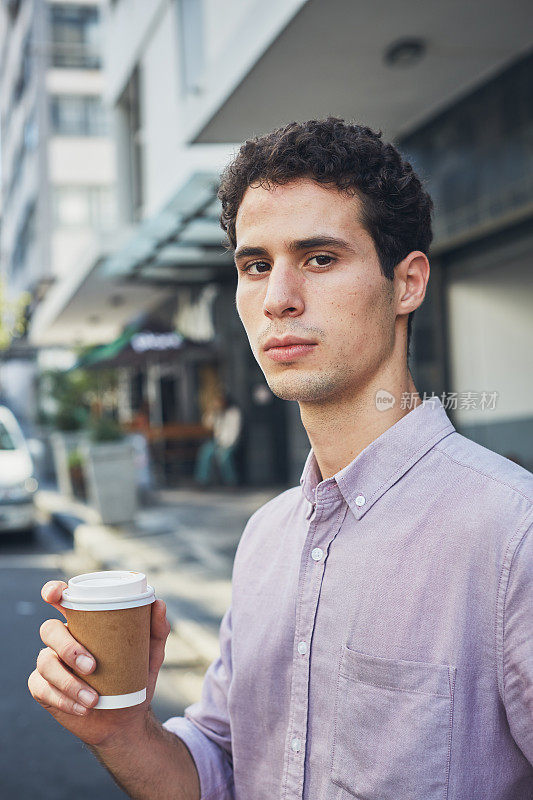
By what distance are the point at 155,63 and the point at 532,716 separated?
14.0 m

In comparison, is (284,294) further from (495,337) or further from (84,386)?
(84,386)

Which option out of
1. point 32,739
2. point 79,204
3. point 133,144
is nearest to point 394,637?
point 32,739

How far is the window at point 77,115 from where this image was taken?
35062 millimetres

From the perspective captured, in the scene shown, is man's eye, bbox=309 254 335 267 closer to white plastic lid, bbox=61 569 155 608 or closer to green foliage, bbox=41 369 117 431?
white plastic lid, bbox=61 569 155 608

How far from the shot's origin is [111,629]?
132 centimetres

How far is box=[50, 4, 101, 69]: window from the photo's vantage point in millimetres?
34344

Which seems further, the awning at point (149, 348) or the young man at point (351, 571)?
the awning at point (149, 348)

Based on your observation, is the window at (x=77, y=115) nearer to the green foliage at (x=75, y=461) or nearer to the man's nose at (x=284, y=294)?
the green foliage at (x=75, y=461)

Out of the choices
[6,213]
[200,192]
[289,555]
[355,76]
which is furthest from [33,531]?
[6,213]

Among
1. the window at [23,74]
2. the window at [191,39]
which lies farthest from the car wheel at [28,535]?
the window at [23,74]

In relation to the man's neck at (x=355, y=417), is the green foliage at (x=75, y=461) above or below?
below

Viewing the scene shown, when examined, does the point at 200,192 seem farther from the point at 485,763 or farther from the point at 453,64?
the point at 485,763

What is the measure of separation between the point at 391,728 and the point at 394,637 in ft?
0.51

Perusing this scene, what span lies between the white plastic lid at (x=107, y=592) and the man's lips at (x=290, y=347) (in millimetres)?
506
